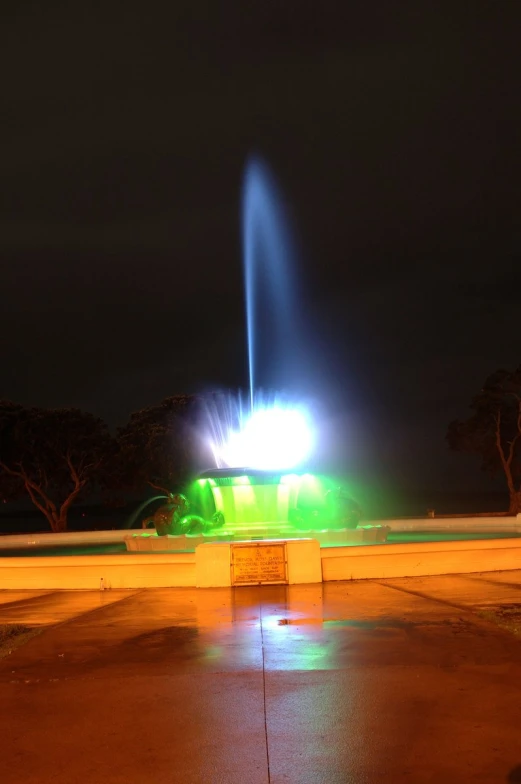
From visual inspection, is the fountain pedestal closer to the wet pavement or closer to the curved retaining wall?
the curved retaining wall

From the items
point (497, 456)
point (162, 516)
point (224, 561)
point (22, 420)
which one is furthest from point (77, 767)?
point (497, 456)

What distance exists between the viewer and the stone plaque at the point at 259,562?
478 inches

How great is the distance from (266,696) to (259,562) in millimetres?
5914

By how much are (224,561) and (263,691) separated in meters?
5.80

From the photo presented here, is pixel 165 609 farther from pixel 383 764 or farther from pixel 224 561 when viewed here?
pixel 383 764

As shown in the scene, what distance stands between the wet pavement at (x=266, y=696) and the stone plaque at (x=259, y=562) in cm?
174

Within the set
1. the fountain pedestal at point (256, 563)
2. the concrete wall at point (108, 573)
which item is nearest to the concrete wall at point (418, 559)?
the fountain pedestal at point (256, 563)

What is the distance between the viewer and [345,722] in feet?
18.1

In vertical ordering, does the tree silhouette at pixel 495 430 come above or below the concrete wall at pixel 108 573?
above

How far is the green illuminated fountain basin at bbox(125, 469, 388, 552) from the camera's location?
673 inches

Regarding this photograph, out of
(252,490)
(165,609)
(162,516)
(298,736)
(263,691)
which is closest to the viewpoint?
(298,736)

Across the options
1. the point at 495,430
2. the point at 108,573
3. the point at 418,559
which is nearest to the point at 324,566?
the point at 418,559

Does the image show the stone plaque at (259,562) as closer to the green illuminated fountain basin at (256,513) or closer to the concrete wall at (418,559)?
the concrete wall at (418,559)

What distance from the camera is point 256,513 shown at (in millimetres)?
19391
